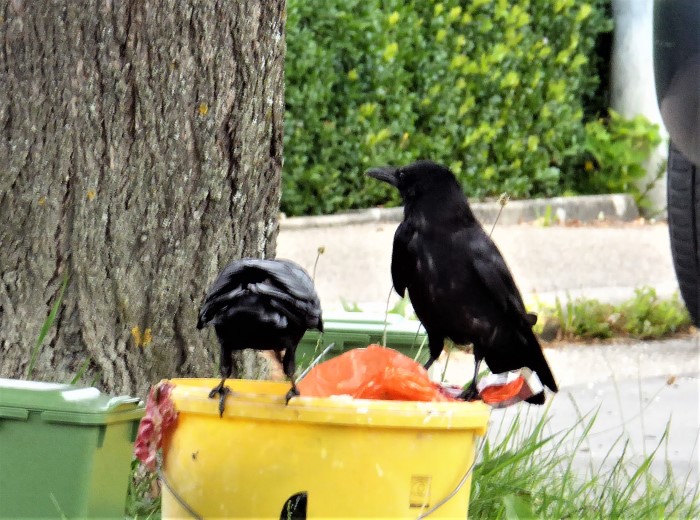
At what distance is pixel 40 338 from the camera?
2.69 metres

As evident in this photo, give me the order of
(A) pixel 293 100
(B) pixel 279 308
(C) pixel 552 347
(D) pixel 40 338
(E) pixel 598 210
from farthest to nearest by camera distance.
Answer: (E) pixel 598 210 < (A) pixel 293 100 < (C) pixel 552 347 < (D) pixel 40 338 < (B) pixel 279 308

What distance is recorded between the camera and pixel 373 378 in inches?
90.7

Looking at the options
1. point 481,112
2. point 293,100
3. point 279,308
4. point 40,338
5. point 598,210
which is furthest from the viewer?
point 598,210

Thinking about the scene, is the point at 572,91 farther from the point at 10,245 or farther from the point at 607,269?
the point at 10,245

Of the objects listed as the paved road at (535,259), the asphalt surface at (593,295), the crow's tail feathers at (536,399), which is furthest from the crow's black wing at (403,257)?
the paved road at (535,259)

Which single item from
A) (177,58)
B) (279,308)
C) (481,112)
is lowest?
(481,112)

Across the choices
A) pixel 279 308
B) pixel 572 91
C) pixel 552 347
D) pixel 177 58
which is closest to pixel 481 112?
pixel 572 91

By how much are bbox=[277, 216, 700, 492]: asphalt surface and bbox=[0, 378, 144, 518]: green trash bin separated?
86.4 inches

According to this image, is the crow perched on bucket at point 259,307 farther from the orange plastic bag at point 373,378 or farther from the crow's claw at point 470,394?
the crow's claw at point 470,394

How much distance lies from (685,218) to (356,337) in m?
1.53

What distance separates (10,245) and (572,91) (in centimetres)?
770

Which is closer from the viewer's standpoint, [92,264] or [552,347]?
[92,264]

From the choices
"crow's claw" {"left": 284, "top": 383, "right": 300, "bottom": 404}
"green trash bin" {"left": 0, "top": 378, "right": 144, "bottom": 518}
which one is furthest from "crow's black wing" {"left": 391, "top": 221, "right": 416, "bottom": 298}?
"green trash bin" {"left": 0, "top": 378, "right": 144, "bottom": 518}

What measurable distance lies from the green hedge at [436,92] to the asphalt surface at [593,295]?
49cm
